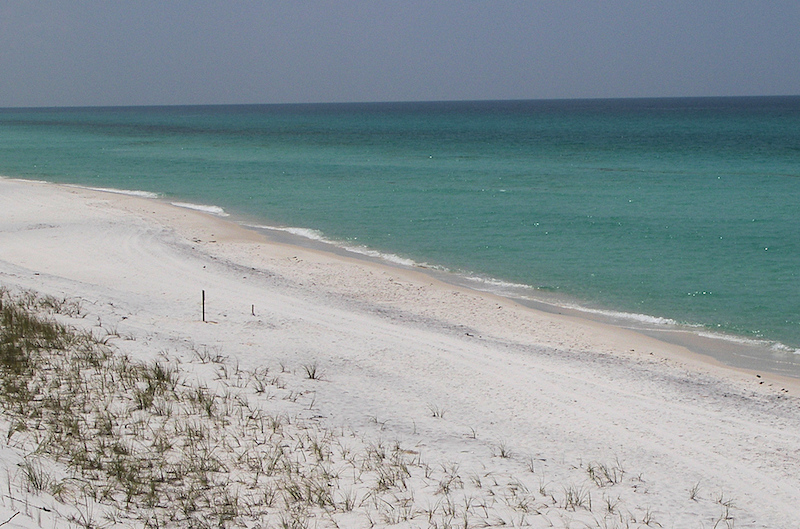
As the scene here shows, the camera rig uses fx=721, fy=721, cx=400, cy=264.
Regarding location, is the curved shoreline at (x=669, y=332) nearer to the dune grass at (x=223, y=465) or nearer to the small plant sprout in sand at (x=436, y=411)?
the small plant sprout in sand at (x=436, y=411)

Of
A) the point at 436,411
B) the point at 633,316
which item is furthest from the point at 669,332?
the point at 436,411


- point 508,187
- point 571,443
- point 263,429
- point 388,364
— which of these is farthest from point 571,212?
point 263,429

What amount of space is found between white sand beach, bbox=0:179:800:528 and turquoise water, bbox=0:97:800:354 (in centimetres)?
334

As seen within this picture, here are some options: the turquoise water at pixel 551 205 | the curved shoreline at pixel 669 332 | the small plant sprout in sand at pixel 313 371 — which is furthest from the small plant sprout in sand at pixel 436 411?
the turquoise water at pixel 551 205

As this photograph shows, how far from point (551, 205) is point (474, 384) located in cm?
2192

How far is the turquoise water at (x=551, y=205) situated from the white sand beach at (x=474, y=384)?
3.34 m

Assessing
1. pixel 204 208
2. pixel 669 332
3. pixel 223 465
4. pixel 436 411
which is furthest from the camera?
pixel 204 208

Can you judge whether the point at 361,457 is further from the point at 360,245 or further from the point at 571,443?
the point at 360,245

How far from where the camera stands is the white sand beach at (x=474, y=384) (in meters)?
6.96

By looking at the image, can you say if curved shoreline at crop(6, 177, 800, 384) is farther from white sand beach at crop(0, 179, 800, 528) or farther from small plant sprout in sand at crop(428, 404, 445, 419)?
small plant sprout in sand at crop(428, 404, 445, 419)

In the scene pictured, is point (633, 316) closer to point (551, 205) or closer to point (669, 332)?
point (669, 332)

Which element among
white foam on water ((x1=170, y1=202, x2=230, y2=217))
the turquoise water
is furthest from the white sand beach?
white foam on water ((x1=170, y1=202, x2=230, y2=217))

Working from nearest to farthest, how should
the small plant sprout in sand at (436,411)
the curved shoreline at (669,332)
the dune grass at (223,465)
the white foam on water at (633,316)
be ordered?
the dune grass at (223,465)
the small plant sprout in sand at (436,411)
the curved shoreline at (669,332)
the white foam on water at (633,316)

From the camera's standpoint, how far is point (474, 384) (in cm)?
1073
